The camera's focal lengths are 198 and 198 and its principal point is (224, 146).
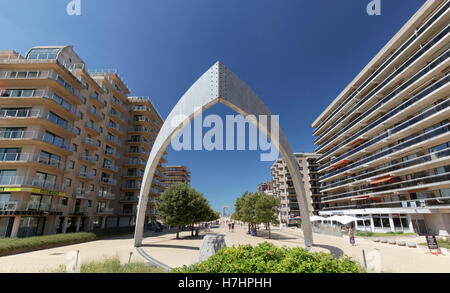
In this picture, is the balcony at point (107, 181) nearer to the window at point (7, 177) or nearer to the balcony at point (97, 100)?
the balcony at point (97, 100)

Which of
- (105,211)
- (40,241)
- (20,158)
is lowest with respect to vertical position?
(40,241)

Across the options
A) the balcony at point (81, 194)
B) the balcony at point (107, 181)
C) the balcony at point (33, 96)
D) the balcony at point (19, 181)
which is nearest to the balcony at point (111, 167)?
the balcony at point (107, 181)

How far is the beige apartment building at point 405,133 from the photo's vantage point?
2398cm

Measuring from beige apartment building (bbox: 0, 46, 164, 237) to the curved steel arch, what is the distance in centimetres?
1502

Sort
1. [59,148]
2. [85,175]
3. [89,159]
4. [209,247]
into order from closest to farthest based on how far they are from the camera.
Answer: [209,247] → [59,148] → [85,175] → [89,159]

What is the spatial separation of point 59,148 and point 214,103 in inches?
899

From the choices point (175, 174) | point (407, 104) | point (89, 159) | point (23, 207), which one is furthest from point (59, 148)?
point (175, 174)

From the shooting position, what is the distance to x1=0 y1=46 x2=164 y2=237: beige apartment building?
21641 millimetres

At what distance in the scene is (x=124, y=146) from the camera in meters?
42.3

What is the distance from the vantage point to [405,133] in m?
28.8

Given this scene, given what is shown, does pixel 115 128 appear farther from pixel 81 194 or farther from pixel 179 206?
pixel 179 206
